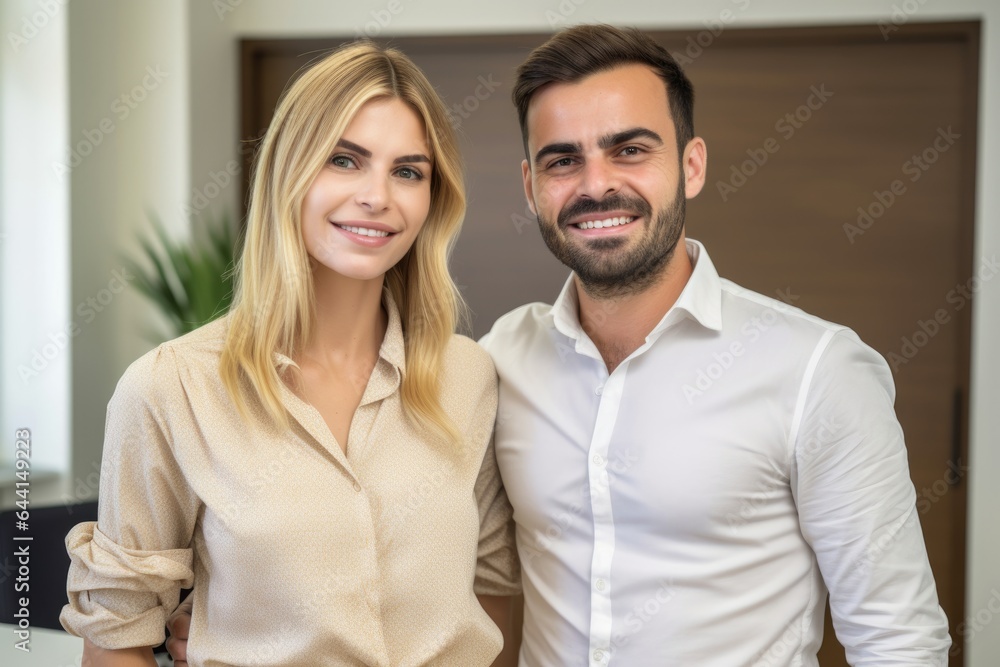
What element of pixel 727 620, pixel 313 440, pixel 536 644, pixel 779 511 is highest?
pixel 313 440

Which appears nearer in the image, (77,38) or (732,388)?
(732,388)

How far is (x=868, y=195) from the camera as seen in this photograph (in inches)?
117

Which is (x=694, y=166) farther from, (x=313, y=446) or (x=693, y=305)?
(x=313, y=446)

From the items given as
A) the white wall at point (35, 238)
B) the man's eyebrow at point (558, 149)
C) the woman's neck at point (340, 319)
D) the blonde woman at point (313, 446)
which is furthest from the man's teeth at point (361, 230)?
the white wall at point (35, 238)

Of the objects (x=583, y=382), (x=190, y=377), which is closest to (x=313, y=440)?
(x=190, y=377)

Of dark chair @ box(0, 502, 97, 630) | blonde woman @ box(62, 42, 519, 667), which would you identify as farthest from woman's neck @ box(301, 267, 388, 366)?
dark chair @ box(0, 502, 97, 630)

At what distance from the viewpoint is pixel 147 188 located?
3094 millimetres

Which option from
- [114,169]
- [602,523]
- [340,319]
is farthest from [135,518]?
[114,169]

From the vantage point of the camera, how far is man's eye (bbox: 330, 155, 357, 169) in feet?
4.40

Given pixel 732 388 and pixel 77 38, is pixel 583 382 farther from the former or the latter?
pixel 77 38

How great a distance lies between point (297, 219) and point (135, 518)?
0.46 m

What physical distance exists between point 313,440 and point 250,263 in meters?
0.29

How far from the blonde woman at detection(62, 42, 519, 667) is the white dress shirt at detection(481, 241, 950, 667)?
6.7 inches

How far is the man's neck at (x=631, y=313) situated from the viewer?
1.52m
